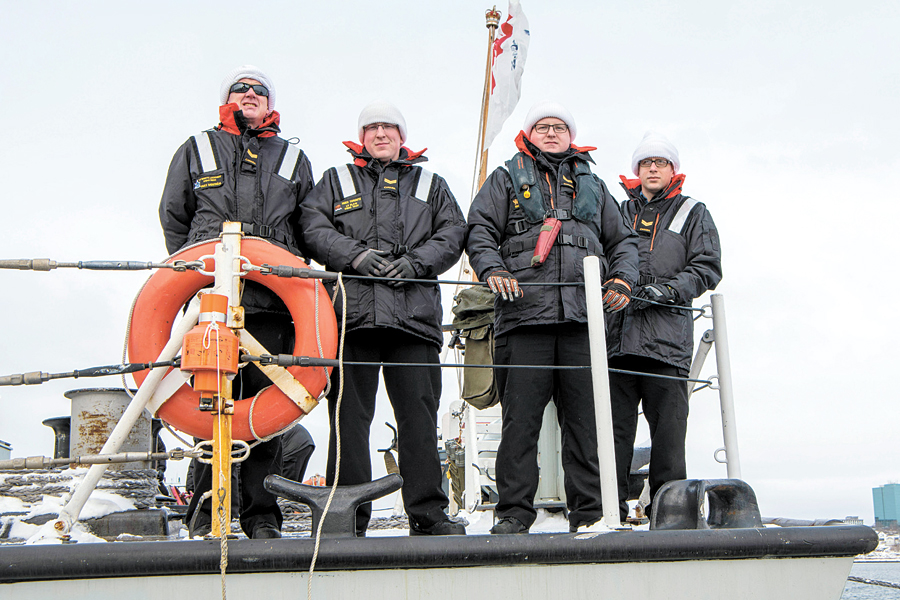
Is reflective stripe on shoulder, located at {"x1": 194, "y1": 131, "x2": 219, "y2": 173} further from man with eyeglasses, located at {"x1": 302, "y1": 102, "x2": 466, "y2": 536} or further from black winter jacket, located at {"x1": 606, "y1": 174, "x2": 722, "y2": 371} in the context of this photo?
black winter jacket, located at {"x1": 606, "y1": 174, "x2": 722, "y2": 371}

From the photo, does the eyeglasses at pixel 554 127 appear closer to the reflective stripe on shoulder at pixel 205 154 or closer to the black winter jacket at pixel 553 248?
the black winter jacket at pixel 553 248

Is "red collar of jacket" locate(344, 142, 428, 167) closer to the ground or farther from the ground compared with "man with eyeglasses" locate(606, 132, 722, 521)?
farther from the ground

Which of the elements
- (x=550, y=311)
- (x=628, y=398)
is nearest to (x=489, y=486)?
(x=628, y=398)

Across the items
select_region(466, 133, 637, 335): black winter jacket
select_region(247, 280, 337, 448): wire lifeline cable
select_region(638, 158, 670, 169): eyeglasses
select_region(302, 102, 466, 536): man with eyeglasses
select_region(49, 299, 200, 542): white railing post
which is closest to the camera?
select_region(49, 299, 200, 542): white railing post

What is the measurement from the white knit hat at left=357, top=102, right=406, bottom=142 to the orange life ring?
866 millimetres

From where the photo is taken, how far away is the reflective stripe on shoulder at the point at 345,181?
3.56 meters

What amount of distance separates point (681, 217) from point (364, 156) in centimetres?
166

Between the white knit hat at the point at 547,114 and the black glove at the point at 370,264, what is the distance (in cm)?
104

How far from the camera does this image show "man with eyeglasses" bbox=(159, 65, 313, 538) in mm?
3260

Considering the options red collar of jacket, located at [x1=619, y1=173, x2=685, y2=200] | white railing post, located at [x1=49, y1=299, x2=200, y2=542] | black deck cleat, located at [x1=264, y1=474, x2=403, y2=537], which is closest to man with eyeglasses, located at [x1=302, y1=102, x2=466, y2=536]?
black deck cleat, located at [x1=264, y1=474, x2=403, y2=537]

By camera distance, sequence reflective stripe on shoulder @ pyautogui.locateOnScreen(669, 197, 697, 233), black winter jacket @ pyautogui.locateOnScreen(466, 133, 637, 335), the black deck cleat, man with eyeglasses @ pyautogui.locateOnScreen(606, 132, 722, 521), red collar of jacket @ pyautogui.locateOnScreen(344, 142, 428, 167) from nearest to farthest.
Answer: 1. the black deck cleat
2. black winter jacket @ pyautogui.locateOnScreen(466, 133, 637, 335)
3. red collar of jacket @ pyautogui.locateOnScreen(344, 142, 428, 167)
4. man with eyeglasses @ pyautogui.locateOnScreen(606, 132, 722, 521)
5. reflective stripe on shoulder @ pyautogui.locateOnScreen(669, 197, 697, 233)

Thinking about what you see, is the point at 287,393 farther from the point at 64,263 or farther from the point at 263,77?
the point at 263,77

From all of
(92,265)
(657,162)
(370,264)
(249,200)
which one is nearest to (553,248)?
(370,264)

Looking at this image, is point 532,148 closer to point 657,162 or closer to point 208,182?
point 657,162
